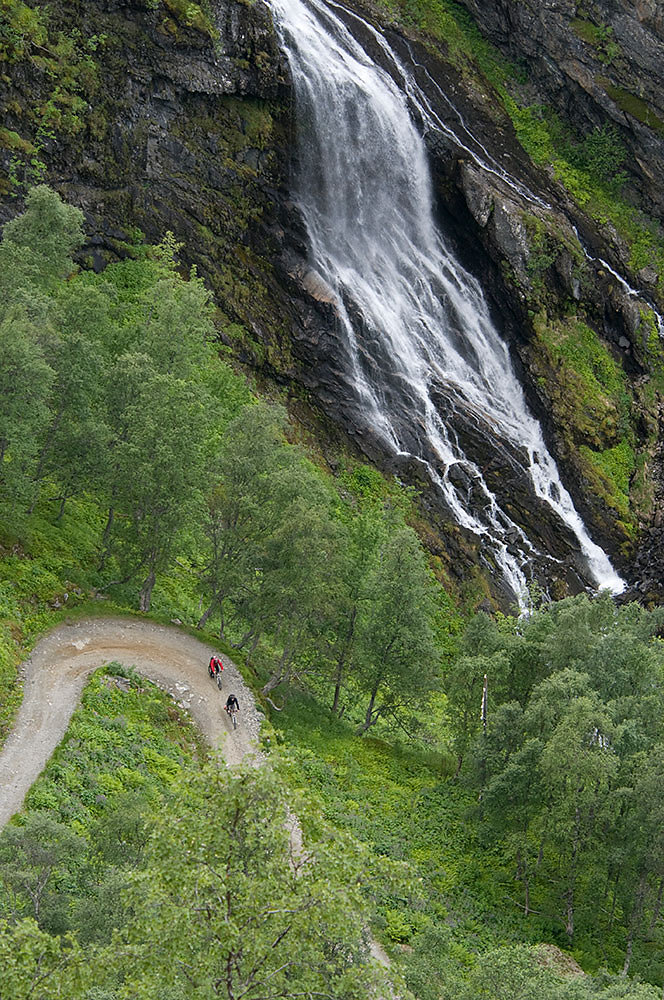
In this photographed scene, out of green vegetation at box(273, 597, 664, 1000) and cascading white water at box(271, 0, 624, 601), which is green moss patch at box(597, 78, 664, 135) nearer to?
cascading white water at box(271, 0, 624, 601)

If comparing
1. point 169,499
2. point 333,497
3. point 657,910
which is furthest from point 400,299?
point 657,910

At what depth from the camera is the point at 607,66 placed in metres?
64.8

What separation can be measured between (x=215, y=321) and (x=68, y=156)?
9.98 m

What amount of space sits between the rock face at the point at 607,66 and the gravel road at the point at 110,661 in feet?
154

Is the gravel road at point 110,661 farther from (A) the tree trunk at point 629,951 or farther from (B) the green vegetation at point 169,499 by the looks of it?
(A) the tree trunk at point 629,951

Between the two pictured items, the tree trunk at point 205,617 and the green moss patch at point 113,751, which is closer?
the green moss patch at point 113,751

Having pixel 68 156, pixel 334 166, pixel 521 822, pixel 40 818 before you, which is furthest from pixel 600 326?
pixel 40 818

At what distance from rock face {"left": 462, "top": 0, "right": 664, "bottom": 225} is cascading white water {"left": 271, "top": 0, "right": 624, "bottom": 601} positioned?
14.6 metres

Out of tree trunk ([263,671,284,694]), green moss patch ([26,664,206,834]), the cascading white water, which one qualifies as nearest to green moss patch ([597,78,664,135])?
the cascading white water

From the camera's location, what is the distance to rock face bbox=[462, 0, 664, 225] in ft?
211

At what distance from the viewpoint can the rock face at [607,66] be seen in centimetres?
6425

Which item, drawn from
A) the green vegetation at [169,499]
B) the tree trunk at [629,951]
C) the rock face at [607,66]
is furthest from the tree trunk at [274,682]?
the rock face at [607,66]

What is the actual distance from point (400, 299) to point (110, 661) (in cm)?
2964

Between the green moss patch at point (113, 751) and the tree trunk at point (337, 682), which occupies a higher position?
the green moss patch at point (113, 751)
